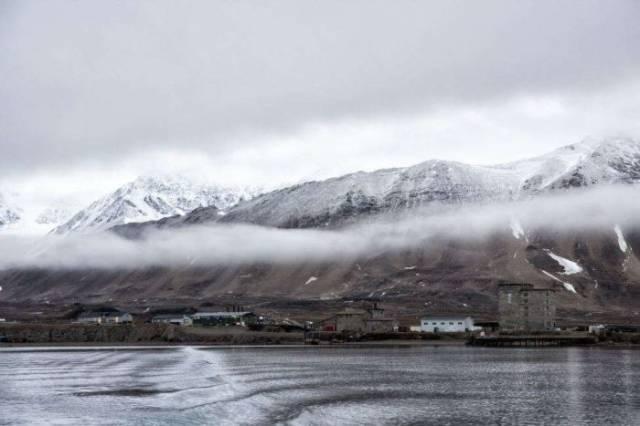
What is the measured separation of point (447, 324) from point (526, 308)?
51.2ft

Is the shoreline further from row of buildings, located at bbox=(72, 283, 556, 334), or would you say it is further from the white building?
row of buildings, located at bbox=(72, 283, 556, 334)

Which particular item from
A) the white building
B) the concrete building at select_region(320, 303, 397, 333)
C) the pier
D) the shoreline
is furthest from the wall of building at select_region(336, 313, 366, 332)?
the pier

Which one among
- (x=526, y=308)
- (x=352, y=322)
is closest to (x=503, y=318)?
(x=526, y=308)

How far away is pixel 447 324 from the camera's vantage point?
164 m

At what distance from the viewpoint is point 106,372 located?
284 ft

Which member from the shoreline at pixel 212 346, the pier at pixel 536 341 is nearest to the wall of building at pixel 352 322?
the shoreline at pixel 212 346

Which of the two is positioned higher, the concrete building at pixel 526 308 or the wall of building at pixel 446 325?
the concrete building at pixel 526 308

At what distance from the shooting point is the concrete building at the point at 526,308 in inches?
6122

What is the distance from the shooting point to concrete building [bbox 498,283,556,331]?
155500mm

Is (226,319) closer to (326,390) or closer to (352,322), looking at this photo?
(352,322)

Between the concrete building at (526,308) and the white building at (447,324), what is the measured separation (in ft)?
23.0

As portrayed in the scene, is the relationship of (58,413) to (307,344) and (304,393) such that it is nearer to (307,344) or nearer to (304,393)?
(304,393)

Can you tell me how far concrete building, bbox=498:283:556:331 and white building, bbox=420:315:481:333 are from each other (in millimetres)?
7016

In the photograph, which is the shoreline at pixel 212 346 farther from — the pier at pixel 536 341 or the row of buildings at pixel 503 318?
the row of buildings at pixel 503 318
